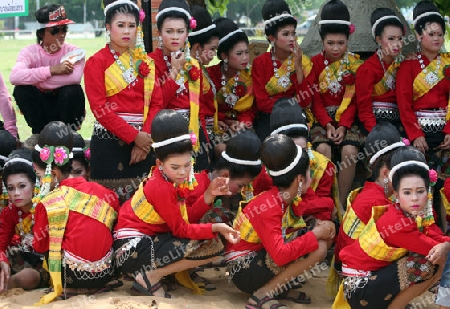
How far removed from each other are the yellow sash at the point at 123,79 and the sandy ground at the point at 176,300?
1.40 metres

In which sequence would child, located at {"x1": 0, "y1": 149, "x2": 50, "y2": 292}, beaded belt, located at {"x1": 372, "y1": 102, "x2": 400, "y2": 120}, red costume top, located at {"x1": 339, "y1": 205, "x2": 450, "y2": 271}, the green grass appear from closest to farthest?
red costume top, located at {"x1": 339, "y1": 205, "x2": 450, "y2": 271} < child, located at {"x1": 0, "y1": 149, "x2": 50, "y2": 292} < beaded belt, located at {"x1": 372, "y1": 102, "x2": 400, "y2": 120} < the green grass

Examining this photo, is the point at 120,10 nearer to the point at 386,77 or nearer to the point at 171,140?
the point at 171,140

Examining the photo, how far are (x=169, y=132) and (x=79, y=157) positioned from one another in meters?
1.45

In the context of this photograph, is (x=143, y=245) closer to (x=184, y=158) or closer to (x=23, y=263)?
(x=184, y=158)

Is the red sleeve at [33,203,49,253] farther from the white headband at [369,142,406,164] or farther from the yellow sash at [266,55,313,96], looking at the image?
the yellow sash at [266,55,313,96]

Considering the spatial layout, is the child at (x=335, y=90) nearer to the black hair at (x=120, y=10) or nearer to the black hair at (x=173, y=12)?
the black hair at (x=173, y=12)

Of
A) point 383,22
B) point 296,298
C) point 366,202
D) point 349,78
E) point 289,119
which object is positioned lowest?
point 296,298

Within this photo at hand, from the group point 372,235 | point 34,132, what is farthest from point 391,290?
point 34,132

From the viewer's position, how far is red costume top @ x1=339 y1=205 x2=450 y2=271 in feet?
13.7

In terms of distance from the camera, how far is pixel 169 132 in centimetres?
458

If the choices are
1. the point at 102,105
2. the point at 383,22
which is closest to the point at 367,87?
the point at 383,22

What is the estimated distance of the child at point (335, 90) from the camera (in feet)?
19.8

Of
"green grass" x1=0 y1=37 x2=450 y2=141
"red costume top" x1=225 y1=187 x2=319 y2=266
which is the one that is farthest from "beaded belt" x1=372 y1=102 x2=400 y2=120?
"green grass" x1=0 y1=37 x2=450 y2=141

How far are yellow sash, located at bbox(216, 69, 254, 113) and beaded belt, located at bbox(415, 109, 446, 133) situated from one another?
1.45 metres
